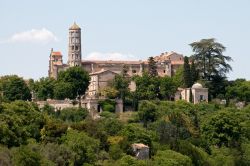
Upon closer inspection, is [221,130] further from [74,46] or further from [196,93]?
[74,46]

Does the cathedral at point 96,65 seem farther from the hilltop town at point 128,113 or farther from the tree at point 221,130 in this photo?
the tree at point 221,130

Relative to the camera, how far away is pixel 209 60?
87938 mm

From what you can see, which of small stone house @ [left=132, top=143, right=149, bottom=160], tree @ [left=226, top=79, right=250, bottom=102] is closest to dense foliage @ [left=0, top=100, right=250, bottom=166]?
small stone house @ [left=132, top=143, right=149, bottom=160]

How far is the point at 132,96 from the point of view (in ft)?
270

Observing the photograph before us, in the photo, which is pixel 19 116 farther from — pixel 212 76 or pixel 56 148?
pixel 212 76

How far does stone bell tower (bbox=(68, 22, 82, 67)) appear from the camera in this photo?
95.3 meters

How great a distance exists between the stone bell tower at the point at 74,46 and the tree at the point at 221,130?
2618 cm

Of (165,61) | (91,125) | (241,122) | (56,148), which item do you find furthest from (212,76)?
(56,148)

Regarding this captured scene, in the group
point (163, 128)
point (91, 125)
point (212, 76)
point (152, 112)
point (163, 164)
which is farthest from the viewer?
point (212, 76)

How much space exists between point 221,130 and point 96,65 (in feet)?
82.5

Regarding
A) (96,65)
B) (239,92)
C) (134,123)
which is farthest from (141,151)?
(96,65)

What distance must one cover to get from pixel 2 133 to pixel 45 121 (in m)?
7.19

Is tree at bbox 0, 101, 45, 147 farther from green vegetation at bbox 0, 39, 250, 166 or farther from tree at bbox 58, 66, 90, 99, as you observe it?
tree at bbox 58, 66, 90, 99

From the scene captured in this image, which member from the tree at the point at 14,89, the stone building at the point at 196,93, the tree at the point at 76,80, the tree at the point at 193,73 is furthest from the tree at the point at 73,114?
the tree at the point at 193,73
